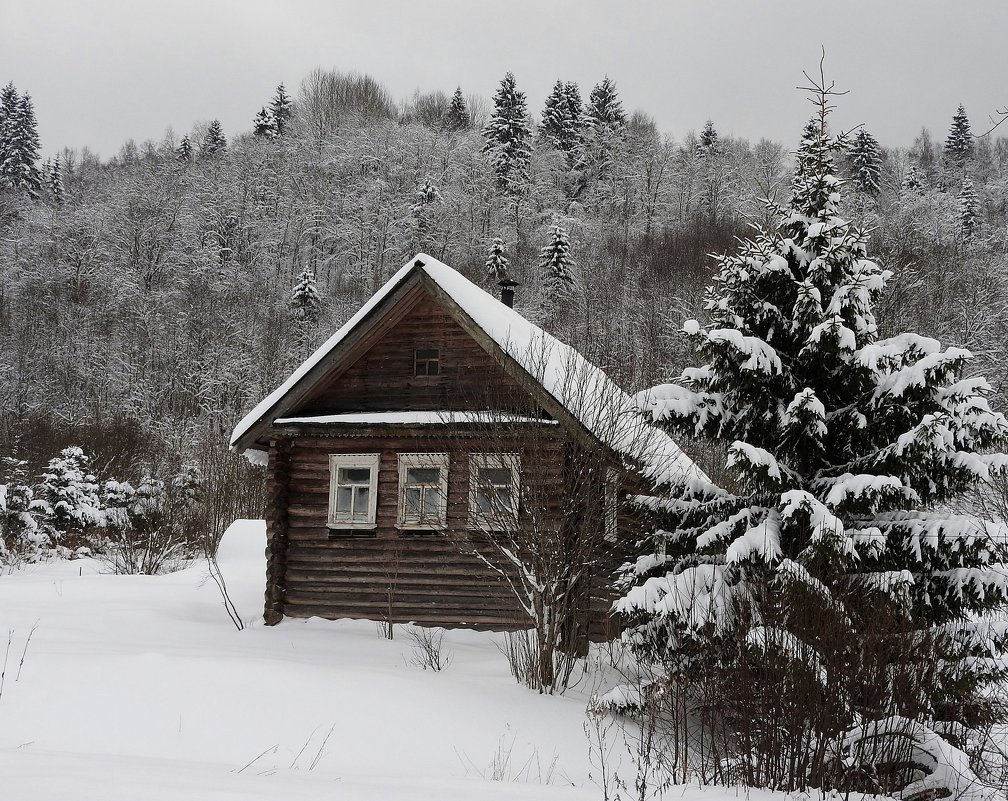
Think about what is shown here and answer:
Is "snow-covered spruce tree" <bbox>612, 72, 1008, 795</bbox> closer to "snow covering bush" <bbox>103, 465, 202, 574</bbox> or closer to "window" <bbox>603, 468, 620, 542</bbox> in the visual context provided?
"window" <bbox>603, 468, 620, 542</bbox>

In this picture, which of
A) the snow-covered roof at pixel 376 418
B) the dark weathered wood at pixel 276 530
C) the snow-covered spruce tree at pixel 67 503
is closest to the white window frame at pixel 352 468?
the snow-covered roof at pixel 376 418

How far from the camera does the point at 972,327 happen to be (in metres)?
Result: 40.9

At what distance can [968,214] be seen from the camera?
59.7 metres

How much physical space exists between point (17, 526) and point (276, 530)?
1574 cm

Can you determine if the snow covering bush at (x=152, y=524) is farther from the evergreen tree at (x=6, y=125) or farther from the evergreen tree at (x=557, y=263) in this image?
the evergreen tree at (x=6, y=125)

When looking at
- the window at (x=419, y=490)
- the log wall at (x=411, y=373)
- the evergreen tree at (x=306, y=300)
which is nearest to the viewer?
the window at (x=419, y=490)

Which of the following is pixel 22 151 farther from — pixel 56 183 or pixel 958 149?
pixel 958 149

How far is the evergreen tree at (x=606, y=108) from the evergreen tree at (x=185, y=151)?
40781 millimetres

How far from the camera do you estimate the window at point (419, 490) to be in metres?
13.7

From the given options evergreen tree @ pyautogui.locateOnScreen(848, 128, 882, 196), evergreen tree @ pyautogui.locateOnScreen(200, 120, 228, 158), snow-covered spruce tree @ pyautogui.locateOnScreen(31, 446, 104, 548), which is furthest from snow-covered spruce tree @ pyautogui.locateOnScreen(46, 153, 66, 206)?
evergreen tree @ pyautogui.locateOnScreen(848, 128, 882, 196)

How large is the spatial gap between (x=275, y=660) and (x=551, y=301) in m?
43.5

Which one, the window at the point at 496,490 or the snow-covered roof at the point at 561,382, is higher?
the snow-covered roof at the point at 561,382

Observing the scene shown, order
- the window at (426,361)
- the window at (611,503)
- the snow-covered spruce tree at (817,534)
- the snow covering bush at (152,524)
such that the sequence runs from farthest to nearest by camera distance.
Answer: the snow covering bush at (152,524) < the window at (426,361) < the window at (611,503) < the snow-covered spruce tree at (817,534)

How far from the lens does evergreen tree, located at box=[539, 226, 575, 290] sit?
53000 millimetres
